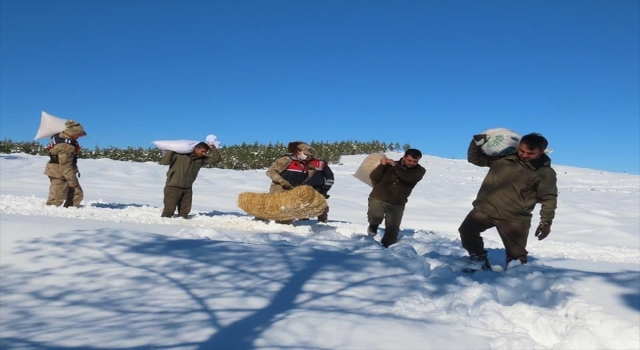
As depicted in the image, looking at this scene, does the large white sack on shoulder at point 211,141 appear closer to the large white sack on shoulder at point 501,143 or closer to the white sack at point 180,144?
the white sack at point 180,144

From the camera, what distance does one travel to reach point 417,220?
520 inches

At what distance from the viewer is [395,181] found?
7184 mm

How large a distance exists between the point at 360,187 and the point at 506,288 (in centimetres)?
1808

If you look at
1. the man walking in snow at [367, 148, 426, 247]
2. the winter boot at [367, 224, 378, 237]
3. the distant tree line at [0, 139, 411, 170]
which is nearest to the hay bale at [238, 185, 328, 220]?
the winter boot at [367, 224, 378, 237]

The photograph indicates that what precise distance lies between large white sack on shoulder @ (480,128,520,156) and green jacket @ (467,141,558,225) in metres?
0.07

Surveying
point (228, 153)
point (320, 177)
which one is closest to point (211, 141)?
point (320, 177)

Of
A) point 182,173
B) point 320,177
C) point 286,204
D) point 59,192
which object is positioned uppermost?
point 320,177

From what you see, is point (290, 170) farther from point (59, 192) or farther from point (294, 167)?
point (59, 192)

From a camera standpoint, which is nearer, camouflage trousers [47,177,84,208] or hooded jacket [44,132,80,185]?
hooded jacket [44,132,80,185]

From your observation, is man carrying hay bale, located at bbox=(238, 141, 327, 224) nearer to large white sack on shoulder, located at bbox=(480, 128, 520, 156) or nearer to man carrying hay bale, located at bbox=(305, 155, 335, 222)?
man carrying hay bale, located at bbox=(305, 155, 335, 222)

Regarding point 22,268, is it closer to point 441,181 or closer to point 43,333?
point 43,333

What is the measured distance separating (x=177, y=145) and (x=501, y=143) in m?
6.04

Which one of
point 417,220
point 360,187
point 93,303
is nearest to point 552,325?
point 93,303

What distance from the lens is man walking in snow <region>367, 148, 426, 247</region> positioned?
7070mm
